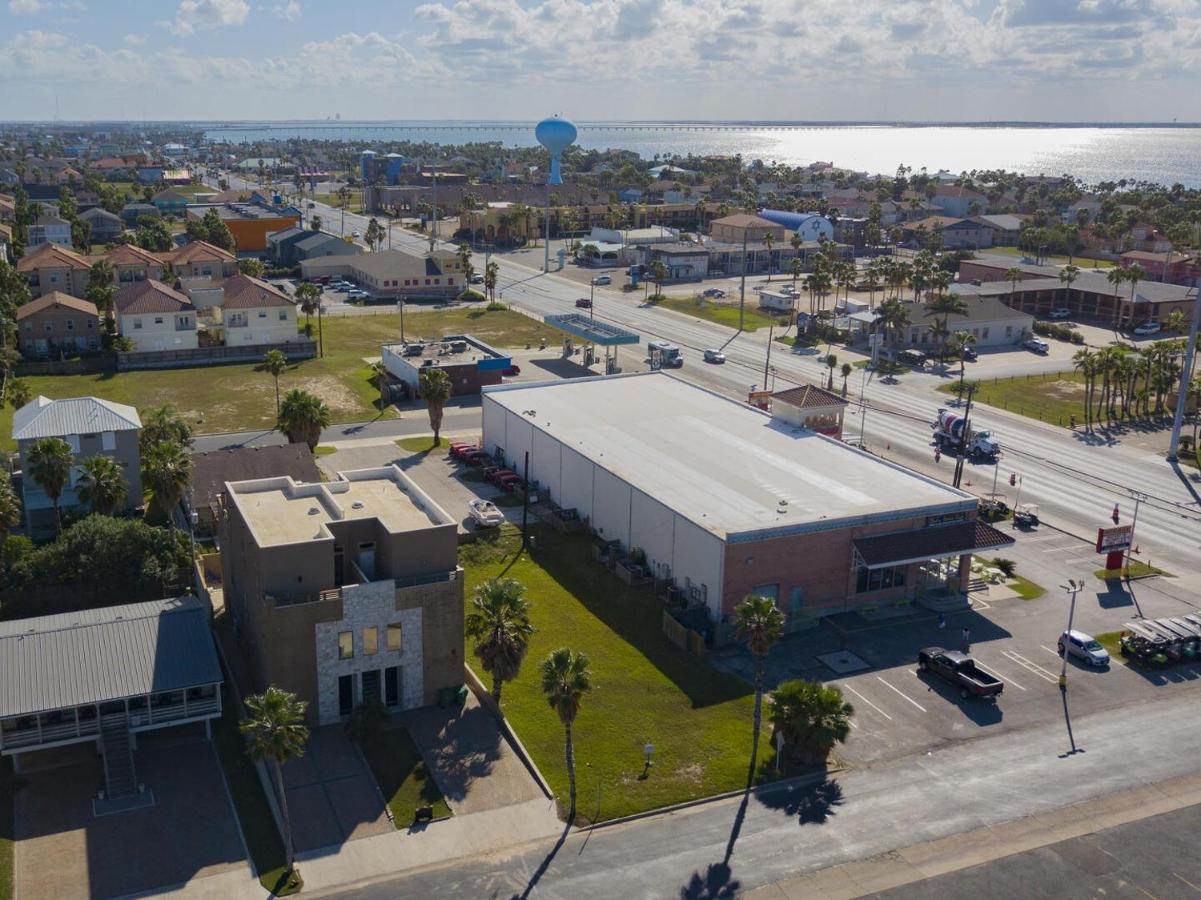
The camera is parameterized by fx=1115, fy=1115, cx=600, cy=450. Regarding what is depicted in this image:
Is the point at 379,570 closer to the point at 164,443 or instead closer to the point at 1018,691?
the point at 164,443

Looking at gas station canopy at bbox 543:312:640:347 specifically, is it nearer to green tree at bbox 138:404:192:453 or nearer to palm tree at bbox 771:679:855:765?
green tree at bbox 138:404:192:453

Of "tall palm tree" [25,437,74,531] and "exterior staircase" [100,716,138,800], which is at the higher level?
"tall palm tree" [25,437,74,531]

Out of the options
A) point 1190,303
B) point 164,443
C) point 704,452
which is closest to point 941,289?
point 1190,303

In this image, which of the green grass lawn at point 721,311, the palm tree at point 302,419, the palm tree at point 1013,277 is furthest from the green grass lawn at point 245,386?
the palm tree at point 1013,277

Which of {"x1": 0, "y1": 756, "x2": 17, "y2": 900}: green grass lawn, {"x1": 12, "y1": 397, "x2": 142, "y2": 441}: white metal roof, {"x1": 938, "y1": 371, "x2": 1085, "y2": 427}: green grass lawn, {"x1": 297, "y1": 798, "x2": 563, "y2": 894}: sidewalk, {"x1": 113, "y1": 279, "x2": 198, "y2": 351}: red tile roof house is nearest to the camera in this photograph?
{"x1": 0, "y1": 756, "x2": 17, "y2": 900}: green grass lawn

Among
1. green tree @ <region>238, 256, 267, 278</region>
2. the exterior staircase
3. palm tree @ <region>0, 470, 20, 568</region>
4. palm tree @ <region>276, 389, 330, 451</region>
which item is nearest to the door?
the exterior staircase

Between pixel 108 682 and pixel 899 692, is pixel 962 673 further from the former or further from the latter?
pixel 108 682
